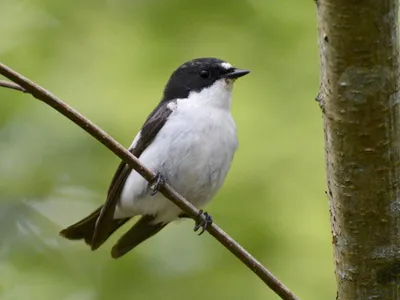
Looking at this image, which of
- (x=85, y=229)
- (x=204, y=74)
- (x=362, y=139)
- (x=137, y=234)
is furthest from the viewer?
(x=204, y=74)

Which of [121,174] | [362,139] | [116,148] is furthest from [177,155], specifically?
[362,139]

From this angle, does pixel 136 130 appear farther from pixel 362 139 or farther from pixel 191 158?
pixel 362 139

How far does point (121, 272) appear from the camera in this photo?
123 inches

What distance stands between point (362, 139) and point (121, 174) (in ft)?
5.61

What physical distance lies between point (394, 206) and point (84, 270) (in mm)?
1766

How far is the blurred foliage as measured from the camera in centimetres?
302

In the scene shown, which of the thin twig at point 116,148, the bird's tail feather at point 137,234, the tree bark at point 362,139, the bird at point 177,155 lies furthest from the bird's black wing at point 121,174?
the tree bark at point 362,139

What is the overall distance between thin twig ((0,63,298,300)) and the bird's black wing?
965 millimetres

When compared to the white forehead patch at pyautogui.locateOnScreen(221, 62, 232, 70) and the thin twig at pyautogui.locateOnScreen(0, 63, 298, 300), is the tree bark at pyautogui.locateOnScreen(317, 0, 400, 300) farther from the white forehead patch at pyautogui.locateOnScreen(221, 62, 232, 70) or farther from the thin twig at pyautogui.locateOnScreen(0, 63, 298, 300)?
the white forehead patch at pyautogui.locateOnScreen(221, 62, 232, 70)

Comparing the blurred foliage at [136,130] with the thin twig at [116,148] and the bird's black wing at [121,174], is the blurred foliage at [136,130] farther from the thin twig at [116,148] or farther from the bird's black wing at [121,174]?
the thin twig at [116,148]

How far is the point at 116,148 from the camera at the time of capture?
192 cm

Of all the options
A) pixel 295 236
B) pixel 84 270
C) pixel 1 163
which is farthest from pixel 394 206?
pixel 1 163

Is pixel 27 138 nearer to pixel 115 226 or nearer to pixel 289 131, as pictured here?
pixel 115 226

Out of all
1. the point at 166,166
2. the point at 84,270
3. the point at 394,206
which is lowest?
the point at 84,270
